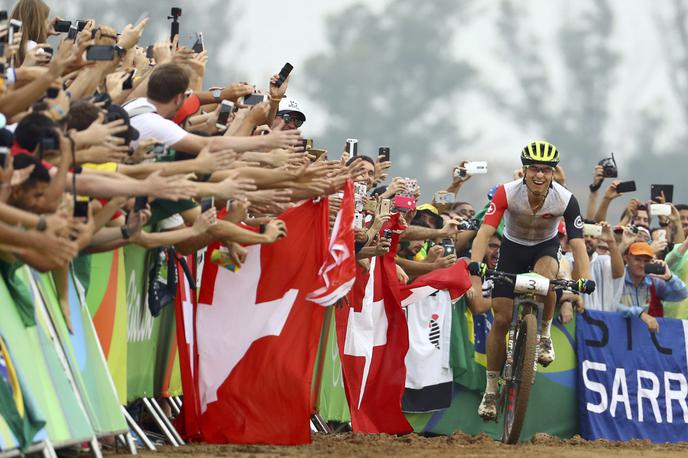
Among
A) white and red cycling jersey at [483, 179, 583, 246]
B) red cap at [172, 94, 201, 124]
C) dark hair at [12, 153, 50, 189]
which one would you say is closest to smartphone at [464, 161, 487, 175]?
white and red cycling jersey at [483, 179, 583, 246]

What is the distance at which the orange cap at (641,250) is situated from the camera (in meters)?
17.0

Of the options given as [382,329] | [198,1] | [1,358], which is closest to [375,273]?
[382,329]

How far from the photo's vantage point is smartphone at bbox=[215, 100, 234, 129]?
1189cm

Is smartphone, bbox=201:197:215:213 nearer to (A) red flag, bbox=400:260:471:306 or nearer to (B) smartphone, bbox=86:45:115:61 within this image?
(B) smartphone, bbox=86:45:115:61

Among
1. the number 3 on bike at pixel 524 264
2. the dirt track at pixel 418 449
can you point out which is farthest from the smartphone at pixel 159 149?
the number 3 on bike at pixel 524 264

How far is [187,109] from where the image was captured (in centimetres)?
1152

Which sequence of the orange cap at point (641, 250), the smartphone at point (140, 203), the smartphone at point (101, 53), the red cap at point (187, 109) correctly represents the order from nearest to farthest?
the smartphone at point (140, 203) → the smartphone at point (101, 53) → the red cap at point (187, 109) → the orange cap at point (641, 250)

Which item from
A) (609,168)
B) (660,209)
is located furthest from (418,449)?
(660,209)

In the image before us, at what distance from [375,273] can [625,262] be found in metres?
4.19

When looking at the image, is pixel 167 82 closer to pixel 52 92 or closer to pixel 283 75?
pixel 52 92

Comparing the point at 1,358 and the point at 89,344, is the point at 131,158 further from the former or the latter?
the point at 1,358

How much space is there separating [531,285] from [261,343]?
2620 mm

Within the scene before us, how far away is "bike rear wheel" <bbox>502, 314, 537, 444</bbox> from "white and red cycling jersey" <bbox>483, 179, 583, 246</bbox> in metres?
1.10

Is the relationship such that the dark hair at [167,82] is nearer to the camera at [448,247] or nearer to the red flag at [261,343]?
Answer: the red flag at [261,343]
